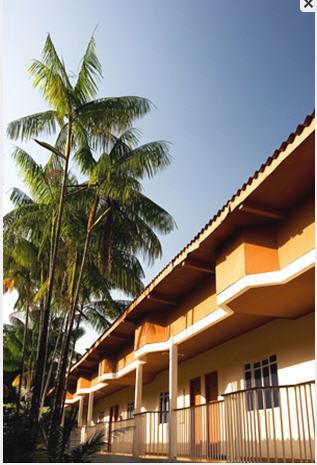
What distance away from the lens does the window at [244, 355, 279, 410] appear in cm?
938

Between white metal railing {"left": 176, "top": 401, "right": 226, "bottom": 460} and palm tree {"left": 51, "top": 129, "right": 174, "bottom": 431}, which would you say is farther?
palm tree {"left": 51, "top": 129, "right": 174, "bottom": 431}

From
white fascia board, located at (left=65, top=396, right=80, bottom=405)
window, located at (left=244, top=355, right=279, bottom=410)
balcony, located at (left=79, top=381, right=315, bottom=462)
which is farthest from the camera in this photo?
white fascia board, located at (left=65, top=396, right=80, bottom=405)

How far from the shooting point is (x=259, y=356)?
10.1m

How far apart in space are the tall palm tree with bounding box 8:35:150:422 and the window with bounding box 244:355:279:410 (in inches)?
185

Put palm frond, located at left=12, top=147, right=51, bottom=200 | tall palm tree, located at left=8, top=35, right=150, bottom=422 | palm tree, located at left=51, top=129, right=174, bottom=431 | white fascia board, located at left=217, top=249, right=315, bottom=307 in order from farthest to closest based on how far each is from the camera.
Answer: palm frond, located at left=12, top=147, right=51, bottom=200 → palm tree, located at left=51, top=129, right=174, bottom=431 → tall palm tree, located at left=8, top=35, right=150, bottom=422 → white fascia board, located at left=217, top=249, right=315, bottom=307

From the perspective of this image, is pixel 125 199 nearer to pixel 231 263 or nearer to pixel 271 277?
pixel 231 263

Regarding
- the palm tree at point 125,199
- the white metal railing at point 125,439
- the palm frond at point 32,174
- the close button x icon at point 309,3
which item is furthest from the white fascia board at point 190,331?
the close button x icon at point 309,3

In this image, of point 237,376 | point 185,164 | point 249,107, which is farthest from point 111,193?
point 237,376

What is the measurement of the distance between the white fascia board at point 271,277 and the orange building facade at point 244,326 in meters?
0.02

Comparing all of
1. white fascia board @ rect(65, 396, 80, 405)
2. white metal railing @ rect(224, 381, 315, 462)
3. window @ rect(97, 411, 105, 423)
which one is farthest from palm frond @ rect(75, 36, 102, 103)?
white fascia board @ rect(65, 396, 80, 405)

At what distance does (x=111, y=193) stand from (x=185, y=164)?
2508 millimetres

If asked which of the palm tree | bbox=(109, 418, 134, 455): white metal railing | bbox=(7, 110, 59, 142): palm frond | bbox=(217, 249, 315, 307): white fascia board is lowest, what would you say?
bbox=(109, 418, 134, 455): white metal railing

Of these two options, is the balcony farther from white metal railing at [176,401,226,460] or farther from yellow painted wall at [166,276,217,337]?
yellow painted wall at [166,276,217,337]

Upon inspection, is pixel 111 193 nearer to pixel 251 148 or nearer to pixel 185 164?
pixel 185 164
